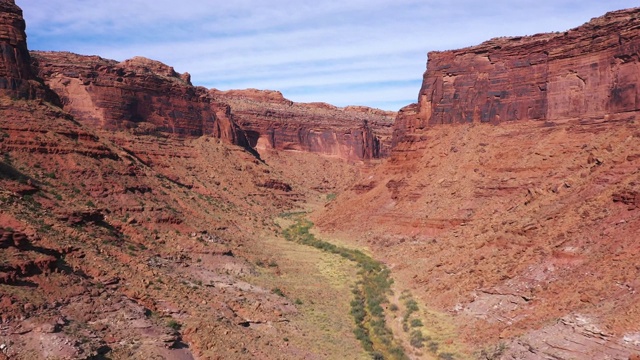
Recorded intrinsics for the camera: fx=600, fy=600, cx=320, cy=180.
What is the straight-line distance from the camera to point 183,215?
38906 mm

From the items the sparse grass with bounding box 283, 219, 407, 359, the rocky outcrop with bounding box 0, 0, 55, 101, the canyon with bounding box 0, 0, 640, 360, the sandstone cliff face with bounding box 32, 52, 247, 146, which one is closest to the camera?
the canyon with bounding box 0, 0, 640, 360

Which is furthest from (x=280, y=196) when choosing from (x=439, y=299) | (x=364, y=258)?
(x=439, y=299)

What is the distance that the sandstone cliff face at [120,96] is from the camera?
57.8 m

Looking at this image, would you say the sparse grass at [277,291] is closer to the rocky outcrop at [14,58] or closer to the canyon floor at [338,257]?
the canyon floor at [338,257]

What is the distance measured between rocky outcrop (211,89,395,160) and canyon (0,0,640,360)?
36408 mm

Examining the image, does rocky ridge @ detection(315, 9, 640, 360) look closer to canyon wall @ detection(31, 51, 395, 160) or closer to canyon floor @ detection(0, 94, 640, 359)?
canyon floor @ detection(0, 94, 640, 359)

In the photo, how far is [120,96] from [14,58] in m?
23.8

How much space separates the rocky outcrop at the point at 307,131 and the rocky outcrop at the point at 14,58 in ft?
208

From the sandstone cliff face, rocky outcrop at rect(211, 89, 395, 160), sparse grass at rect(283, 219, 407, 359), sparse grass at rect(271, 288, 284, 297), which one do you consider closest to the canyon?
the sandstone cliff face

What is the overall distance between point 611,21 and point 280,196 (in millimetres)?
42986

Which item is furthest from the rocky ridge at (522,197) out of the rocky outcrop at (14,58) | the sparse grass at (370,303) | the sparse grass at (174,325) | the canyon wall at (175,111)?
the rocky outcrop at (14,58)

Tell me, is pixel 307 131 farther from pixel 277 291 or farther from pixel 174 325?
pixel 174 325

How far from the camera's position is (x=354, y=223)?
158 ft

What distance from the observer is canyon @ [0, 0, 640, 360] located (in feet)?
58.1
